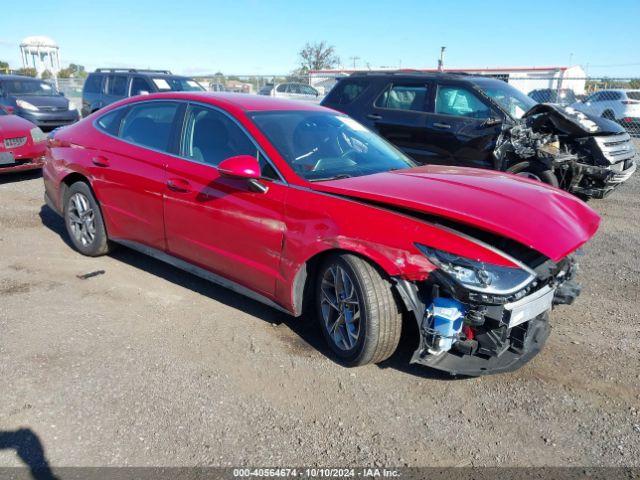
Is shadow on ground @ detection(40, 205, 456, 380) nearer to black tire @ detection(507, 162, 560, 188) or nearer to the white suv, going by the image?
black tire @ detection(507, 162, 560, 188)

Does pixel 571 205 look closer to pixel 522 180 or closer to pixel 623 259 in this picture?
pixel 522 180

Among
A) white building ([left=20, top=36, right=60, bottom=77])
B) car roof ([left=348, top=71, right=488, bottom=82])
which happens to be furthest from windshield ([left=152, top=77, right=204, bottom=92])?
white building ([left=20, top=36, right=60, bottom=77])

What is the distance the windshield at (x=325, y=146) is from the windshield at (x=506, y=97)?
347cm

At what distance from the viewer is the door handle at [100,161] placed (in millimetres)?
4723

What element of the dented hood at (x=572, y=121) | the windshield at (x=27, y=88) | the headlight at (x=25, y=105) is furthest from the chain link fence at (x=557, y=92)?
the dented hood at (x=572, y=121)

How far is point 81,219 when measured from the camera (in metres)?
5.20

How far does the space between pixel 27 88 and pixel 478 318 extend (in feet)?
51.0

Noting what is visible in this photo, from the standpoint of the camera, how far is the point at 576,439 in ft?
9.08

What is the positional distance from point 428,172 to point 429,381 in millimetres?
1489

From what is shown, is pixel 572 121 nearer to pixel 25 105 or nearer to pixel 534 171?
pixel 534 171

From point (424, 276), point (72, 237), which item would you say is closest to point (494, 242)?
point (424, 276)

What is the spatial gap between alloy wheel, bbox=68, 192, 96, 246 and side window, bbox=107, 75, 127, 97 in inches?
357

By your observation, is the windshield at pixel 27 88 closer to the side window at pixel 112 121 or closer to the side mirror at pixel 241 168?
the side window at pixel 112 121

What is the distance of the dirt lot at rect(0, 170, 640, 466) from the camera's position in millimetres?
2662
